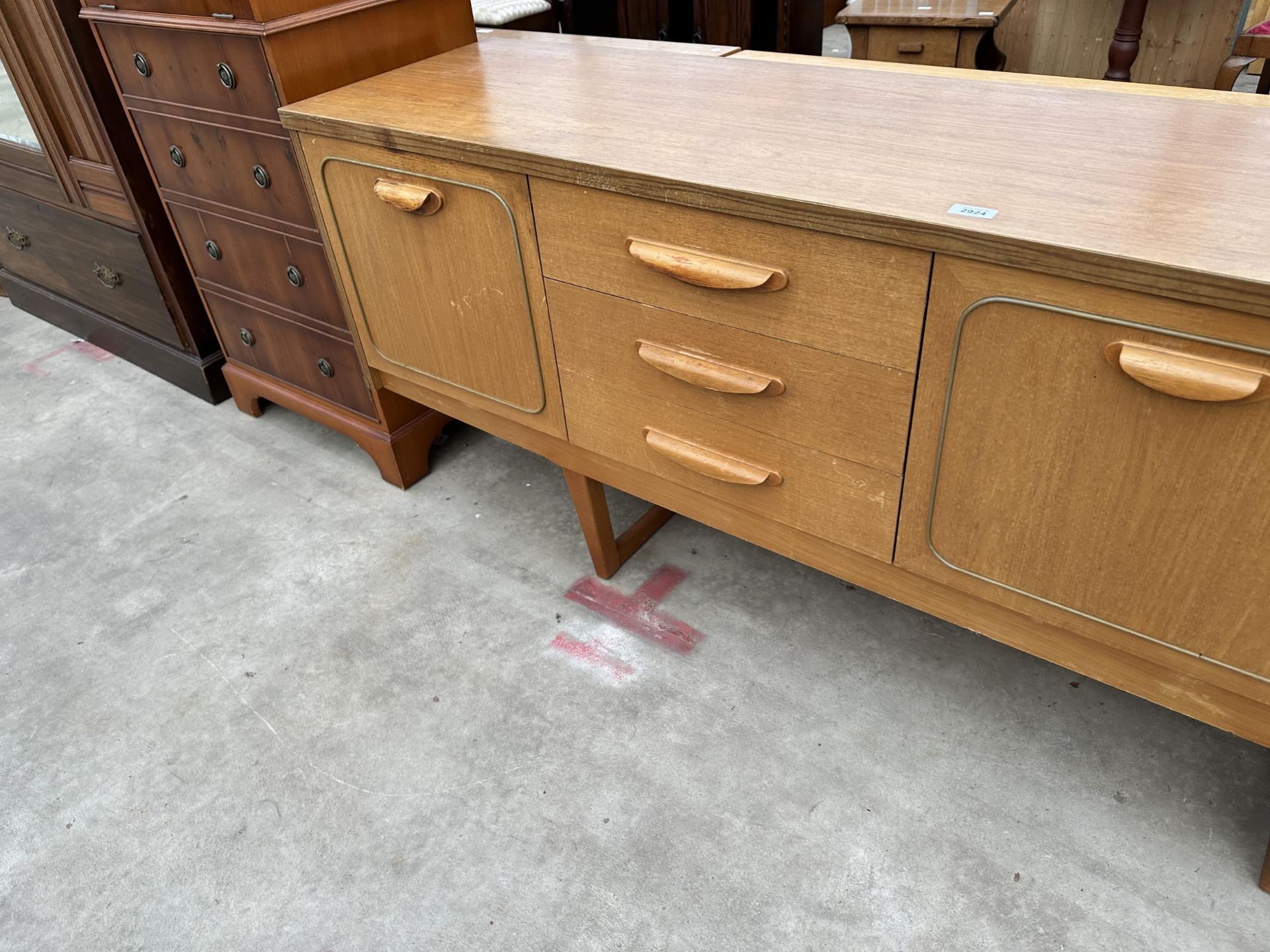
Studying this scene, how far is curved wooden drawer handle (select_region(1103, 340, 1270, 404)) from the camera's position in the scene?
2.44ft

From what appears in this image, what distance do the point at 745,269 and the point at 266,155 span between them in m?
1.00

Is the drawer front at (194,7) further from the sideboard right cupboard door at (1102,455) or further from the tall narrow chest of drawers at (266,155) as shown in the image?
the sideboard right cupboard door at (1102,455)

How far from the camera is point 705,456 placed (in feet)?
3.97

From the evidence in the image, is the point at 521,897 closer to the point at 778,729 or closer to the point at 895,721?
the point at 778,729

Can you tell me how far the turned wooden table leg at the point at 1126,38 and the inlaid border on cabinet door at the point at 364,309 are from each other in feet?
6.17

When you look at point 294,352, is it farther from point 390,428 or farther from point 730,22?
point 730,22

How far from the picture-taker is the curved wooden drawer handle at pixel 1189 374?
745mm

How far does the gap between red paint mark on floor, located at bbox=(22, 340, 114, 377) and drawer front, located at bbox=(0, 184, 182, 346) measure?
0.50 ft

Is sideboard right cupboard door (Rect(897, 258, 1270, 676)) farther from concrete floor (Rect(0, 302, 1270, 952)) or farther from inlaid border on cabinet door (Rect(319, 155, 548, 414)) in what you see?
inlaid border on cabinet door (Rect(319, 155, 548, 414))

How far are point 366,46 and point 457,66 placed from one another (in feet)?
0.53

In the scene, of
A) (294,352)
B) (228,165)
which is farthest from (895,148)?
(294,352)

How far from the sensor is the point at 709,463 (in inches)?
47.4

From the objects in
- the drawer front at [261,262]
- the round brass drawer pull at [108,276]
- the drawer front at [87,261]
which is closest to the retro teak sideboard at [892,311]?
the drawer front at [261,262]

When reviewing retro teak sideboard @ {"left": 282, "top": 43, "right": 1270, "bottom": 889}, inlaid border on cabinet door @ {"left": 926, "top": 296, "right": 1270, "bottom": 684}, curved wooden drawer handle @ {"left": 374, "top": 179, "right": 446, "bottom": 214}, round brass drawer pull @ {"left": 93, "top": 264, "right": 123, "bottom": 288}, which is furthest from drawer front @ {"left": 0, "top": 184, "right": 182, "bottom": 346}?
inlaid border on cabinet door @ {"left": 926, "top": 296, "right": 1270, "bottom": 684}
